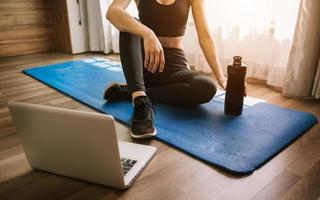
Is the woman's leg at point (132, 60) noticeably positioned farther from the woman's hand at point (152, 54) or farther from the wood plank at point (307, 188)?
the wood plank at point (307, 188)

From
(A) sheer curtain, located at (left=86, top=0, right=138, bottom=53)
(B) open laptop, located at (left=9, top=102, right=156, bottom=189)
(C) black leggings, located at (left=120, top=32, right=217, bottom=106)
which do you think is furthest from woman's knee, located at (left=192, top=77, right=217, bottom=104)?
(A) sheer curtain, located at (left=86, top=0, right=138, bottom=53)

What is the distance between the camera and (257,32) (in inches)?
67.4

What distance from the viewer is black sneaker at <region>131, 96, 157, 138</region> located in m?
1.06

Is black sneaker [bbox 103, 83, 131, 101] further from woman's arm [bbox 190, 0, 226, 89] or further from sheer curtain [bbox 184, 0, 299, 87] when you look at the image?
sheer curtain [bbox 184, 0, 299, 87]

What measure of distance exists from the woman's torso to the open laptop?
0.67 m

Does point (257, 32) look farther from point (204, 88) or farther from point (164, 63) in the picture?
point (164, 63)

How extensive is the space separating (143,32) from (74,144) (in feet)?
1.49

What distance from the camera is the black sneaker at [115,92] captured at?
1386 mm

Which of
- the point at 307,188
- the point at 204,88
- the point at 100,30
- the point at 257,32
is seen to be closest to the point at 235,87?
the point at 204,88

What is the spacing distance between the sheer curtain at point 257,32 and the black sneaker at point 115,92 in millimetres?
770

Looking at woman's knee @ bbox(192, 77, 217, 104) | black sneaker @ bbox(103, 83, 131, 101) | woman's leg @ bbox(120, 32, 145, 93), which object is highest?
woman's leg @ bbox(120, 32, 145, 93)

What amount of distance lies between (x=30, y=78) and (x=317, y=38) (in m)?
1.65

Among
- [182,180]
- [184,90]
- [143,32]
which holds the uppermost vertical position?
[143,32]

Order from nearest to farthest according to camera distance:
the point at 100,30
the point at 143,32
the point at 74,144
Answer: the point at 74,144
the point at 143,32
the point at 100,30
